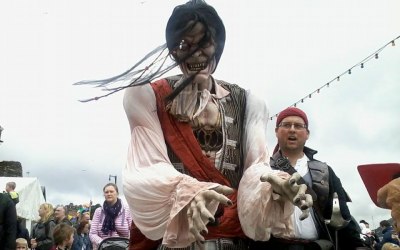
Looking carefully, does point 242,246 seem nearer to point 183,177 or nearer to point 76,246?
point 183,177

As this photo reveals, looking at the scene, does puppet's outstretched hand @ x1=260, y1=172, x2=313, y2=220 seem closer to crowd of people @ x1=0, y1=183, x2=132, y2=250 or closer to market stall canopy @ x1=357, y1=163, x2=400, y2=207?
market stall canopy @ x1=357, y1=163, x2=400, y2=207

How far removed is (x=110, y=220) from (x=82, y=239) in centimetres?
195

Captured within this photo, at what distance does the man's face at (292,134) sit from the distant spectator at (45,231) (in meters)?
4.55

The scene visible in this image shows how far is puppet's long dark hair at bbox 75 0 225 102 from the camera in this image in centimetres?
221

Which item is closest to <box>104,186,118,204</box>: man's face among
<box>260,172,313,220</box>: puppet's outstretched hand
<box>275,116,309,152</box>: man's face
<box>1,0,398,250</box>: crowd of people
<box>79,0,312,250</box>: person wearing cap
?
<box>275,116,309,152</box>: man's face

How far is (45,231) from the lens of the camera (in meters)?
7.17

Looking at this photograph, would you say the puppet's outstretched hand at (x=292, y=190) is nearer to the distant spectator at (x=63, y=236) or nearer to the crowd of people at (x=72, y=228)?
the crowd of people at (x=72, y=228)

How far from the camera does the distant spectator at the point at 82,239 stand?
6973mm

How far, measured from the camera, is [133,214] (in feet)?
6.71

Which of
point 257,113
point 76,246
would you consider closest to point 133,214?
point 257,113

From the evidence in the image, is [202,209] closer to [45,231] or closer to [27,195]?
[45,231]

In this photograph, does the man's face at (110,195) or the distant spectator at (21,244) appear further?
the distant spectator at (21,244)

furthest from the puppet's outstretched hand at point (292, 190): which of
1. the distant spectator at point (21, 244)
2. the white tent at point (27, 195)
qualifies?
the white tent at point (27, 195)

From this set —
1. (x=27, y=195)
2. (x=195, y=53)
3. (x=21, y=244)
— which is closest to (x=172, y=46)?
(x=195, y=53)
